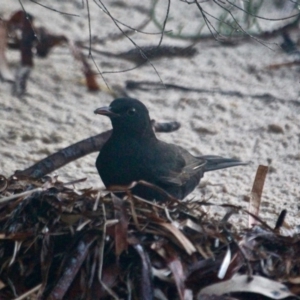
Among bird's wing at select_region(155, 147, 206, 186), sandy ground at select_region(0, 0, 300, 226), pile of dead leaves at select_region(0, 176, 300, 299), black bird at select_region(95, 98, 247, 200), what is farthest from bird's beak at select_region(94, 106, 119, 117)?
pile of dead leaves at select_region(0, 176, 300, 299)

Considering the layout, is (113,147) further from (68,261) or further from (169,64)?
(169,64)

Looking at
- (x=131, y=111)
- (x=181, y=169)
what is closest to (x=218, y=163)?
(x=181, y=169)

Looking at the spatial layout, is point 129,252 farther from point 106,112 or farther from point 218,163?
point 218,163

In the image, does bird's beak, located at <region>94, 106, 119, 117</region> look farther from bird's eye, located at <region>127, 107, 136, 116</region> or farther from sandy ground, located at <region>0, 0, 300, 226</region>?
sandy ground, located at <region>0, 0, 300, 226</region>

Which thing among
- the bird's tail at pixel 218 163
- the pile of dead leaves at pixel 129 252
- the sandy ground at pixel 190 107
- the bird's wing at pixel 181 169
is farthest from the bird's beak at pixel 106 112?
the pile of dead leaves at pixel 129 252

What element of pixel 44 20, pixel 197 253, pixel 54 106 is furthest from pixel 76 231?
pixel 44 20

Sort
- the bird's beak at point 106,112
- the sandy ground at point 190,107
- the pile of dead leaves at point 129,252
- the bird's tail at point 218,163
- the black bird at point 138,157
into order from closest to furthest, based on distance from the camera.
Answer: the pile of dead leaves at point 129,252, the black bird at point 138,157, the bird's beak at point 106,112, the bird's tail at point 218,163, the sandy ground at point 190,107

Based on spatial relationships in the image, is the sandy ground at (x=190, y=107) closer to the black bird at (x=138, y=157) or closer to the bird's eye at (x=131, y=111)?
the black bird at (x=138, y=157)
